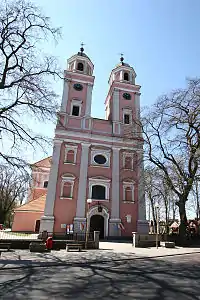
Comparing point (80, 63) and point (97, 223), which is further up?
point (80, 63)

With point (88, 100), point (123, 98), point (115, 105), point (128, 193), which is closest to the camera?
point (128, 193)

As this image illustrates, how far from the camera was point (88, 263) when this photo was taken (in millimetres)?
10859

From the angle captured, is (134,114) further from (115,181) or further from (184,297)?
(184,297)

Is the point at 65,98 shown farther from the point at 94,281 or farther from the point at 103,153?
the point at 94,281

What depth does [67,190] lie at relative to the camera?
1049 inches

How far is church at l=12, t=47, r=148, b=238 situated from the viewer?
2562 centimetres

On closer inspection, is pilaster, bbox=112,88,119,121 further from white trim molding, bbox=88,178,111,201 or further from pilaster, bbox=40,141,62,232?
white trim molding, bbox=88,178,111,201

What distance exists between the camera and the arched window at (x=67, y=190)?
86.4 feet

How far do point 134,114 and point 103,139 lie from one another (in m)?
6.67

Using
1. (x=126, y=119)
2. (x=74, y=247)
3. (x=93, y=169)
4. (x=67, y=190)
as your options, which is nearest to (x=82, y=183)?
(x=67, y=190)

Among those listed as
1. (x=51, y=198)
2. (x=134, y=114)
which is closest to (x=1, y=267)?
(x=51, y=198)

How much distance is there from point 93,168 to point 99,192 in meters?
3.16

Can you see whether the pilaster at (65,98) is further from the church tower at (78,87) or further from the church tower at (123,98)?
the church tower at (123,98)

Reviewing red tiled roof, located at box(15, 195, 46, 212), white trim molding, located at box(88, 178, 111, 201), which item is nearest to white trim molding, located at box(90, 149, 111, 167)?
white trim molding, located at box(88, 178, 111, 201)
